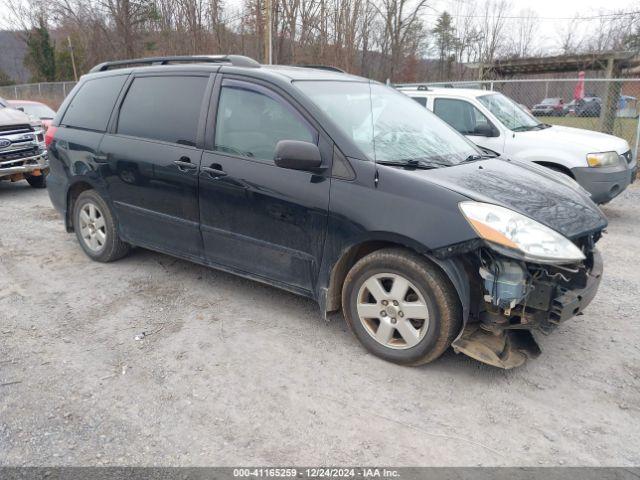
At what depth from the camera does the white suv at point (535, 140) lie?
663 centimetres

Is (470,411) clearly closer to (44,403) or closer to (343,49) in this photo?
(44,403)

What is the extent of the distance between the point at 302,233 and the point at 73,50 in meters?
37.5

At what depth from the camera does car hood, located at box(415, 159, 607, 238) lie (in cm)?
307

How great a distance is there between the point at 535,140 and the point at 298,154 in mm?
4728

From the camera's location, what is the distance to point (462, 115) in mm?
7367

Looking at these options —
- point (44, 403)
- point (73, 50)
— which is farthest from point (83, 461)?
point (73, 50)

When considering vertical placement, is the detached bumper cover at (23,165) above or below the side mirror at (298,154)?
below

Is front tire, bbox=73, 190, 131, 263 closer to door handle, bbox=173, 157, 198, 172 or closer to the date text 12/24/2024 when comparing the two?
door handle, bbox=173, 157, 198, 172

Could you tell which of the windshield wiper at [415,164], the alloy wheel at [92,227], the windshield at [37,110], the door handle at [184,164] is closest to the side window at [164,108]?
the door handle at [184,164]

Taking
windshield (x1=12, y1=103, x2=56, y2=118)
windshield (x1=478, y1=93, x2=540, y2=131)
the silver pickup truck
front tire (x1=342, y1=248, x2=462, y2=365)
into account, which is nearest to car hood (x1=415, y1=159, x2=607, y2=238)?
front tire (x1=342, y1=248, x2=462, y2=365)

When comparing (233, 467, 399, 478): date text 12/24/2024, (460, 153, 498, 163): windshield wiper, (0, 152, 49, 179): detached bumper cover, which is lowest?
(233, 467, 399, 478): date text 12/24/2024

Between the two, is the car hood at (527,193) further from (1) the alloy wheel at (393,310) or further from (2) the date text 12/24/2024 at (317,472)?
(2) the date text 12/24/2024 at (317,472)

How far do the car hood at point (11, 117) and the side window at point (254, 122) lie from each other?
21.0 ft

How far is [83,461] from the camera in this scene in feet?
8.18
